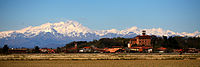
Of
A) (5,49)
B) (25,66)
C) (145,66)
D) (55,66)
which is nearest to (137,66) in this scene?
(145,66)

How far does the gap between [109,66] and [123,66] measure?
2173mm

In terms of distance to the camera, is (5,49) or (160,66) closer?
(160,66)

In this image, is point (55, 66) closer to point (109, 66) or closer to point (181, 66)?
point (109, 66)

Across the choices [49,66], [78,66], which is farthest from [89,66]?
[49,66]

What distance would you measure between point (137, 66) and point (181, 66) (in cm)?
704

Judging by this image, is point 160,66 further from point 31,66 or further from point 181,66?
point 31,66

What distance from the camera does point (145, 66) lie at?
62.2 m

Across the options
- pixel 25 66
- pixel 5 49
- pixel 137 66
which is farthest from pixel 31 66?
pixel 5 49

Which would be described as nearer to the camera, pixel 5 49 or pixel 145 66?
pixel 145 66

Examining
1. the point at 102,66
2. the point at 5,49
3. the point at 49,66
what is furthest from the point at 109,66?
the point at 5,49

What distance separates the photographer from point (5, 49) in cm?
16975

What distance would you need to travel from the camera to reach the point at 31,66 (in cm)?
6353

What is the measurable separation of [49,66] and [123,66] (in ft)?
38.6

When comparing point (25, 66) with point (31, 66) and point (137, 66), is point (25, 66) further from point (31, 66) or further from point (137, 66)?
point (137, 66)
